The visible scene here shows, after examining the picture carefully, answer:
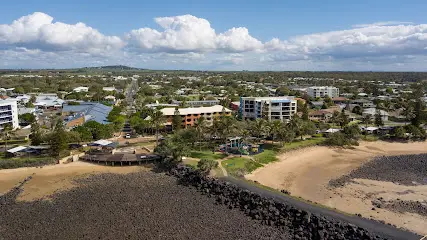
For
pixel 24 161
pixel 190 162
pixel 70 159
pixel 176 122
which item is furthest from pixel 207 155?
pixel 24 161

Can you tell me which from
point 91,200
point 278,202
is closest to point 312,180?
point 278,202

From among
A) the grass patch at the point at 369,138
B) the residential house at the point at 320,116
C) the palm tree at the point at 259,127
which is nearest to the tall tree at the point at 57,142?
the palm tree at the point at 259,127

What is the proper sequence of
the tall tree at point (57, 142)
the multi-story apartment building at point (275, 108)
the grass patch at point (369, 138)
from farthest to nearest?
the multi-story apartment building at point (275, 108) → the grass patch at point (369, 138) → the tall tree at point (57, 142)

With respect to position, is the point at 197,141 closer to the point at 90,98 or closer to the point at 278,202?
the point at 278,202

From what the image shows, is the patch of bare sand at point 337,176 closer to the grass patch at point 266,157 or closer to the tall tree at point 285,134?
the grass patch at point 266,157

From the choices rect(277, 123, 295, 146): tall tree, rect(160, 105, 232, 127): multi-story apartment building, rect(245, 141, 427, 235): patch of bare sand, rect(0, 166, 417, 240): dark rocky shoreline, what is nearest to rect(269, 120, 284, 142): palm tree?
rect(277, 123, 295, 146): tall tree

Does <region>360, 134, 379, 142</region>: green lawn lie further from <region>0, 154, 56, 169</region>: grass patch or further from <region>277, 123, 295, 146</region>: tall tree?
<region>0, 154, 56, 169</region>: grass patch
